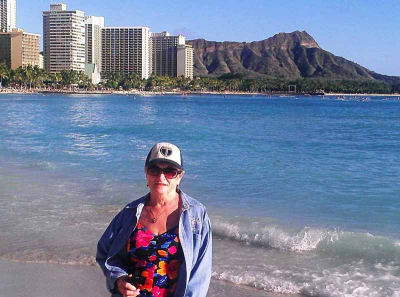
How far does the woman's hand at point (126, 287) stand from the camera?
266cm

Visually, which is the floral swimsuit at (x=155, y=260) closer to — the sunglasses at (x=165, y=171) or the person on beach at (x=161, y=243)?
the person on beach at (x=161, y=243)

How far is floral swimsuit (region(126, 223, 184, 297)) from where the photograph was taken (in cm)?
271

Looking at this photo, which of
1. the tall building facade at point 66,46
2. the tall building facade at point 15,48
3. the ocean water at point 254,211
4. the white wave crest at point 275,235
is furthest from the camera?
the tall building facade at point 66,46

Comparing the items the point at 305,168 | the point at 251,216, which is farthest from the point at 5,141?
the point at 251,216

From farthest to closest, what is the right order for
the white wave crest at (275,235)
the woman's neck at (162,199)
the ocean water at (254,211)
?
1. the white wave crest at (275,235)
2. the ocean water at (254,211)
3. the woman's neck at (162,199)

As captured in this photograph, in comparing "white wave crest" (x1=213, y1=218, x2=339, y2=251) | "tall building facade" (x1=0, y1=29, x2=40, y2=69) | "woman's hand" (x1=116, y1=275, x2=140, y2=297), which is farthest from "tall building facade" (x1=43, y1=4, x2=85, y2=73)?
"woman's hand" (x1=116, y1=275, x2=140, y2=297)

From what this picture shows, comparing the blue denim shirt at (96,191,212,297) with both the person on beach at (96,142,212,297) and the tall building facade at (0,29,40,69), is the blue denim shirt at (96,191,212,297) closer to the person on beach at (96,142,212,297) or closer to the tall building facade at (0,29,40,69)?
the person on beach at (96,142,212,297)

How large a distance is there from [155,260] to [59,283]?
12.1ft

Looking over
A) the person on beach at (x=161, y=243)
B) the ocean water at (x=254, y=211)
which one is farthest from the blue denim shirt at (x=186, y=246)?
the ocean water at (x=254, y=211)

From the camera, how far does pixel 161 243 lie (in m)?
2.72

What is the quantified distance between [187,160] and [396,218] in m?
9.66

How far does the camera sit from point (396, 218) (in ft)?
32.4

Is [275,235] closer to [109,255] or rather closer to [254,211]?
[254,211]

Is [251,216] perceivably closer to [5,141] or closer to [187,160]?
[187,160]
